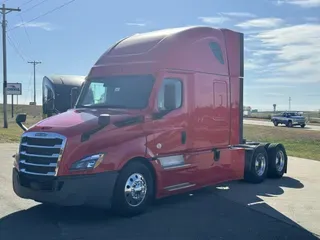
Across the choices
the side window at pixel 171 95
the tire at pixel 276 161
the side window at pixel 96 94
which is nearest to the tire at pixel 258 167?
the tire at pixel 276 161

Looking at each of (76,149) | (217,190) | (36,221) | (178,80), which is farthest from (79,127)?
(217,190)

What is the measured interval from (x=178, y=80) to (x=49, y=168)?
3.01 meters

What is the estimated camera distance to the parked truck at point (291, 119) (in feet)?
157

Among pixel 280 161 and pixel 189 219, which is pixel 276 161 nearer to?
pixel 280 161

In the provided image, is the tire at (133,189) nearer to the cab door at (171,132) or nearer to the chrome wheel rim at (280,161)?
the cab door at (171,132)

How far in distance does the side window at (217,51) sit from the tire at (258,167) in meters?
2.73

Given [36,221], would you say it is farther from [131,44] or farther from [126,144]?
[131,44]

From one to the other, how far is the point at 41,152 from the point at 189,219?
2624 mm

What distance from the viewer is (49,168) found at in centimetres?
699

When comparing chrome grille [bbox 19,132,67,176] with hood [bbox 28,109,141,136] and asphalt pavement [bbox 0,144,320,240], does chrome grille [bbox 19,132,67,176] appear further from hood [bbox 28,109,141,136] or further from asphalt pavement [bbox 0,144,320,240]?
asphalt pavement [bbox 0,144,320,240]

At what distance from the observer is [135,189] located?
297 inches

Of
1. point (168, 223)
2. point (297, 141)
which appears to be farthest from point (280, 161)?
point (297, 141)

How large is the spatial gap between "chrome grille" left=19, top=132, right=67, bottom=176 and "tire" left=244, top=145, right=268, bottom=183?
566cm

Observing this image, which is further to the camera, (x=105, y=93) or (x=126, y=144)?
(x=105, y=93)
